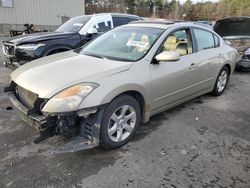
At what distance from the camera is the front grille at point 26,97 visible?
286 cm

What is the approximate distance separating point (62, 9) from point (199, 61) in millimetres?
18414

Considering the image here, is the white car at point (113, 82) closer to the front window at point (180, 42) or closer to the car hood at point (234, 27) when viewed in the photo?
the front window at point (180, 42)

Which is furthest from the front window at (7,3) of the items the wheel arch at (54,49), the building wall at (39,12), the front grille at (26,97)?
the front grille at (26,97)

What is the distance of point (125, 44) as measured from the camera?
375 cm

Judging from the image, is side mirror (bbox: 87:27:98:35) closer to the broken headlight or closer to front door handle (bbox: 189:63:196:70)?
front door handle (bbox: 189:63:196:70)

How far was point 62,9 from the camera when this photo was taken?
2019cm

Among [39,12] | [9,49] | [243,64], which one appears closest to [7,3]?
[39,12]

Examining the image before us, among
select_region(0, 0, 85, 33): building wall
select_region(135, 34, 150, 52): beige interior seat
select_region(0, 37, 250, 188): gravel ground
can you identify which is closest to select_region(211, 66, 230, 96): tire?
select_region(0, 37, 250, 188): gravel ground

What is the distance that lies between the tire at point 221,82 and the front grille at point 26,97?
3705 millimetres

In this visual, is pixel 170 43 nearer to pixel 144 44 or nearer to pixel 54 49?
pixel 144 44

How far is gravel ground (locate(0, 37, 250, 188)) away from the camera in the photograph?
258cm

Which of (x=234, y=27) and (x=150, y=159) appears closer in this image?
(x=150, y=159)

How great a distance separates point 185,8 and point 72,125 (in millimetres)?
52809

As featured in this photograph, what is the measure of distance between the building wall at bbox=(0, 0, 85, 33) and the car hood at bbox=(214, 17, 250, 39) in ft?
48.3
